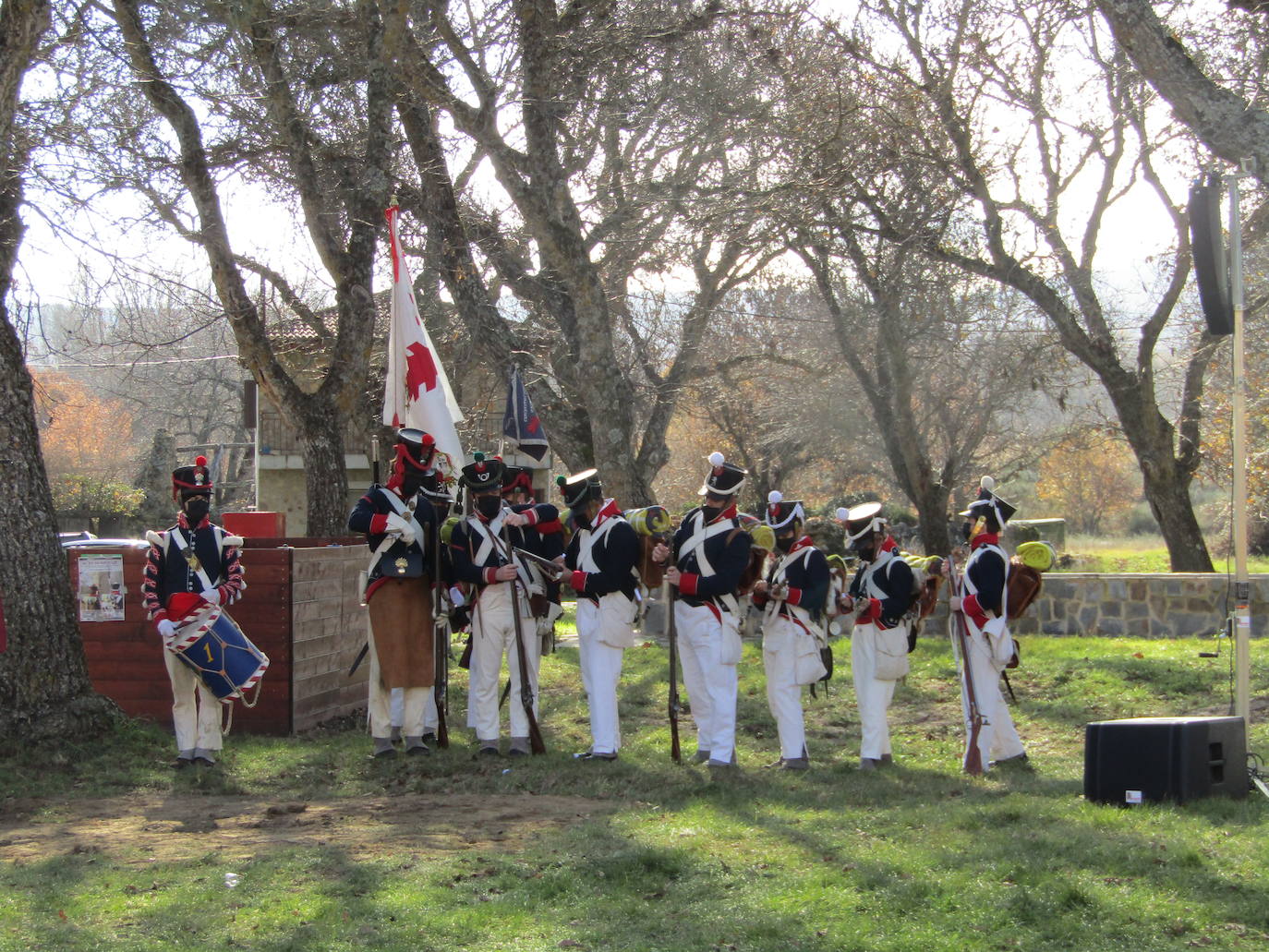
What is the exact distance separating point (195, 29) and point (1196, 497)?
60.5m

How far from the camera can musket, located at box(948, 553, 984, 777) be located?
8.85m

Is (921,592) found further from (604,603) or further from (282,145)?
(282,145)

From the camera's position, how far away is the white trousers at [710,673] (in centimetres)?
903

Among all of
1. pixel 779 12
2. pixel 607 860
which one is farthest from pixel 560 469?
pixel 607 860

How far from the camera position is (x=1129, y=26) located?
8625 mm

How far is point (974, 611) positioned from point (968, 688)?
20.5 inches

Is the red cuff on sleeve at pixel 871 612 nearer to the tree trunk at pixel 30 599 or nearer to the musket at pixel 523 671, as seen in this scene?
the musket at pixel 523 671

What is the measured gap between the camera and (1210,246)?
818cm

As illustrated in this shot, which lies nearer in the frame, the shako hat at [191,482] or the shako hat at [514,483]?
the shako hat at [191,482]

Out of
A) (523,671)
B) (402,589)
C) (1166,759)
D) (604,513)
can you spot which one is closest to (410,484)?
(402,589)

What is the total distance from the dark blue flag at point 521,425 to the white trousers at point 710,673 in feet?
10.3

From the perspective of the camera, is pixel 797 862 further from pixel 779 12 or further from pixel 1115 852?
pixel 779 12

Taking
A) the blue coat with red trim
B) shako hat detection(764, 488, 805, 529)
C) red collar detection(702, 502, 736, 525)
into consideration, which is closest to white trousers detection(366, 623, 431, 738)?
the blue coat with red trim

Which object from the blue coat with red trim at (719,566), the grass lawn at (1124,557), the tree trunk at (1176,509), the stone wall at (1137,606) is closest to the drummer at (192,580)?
the blue coat with red trim at (719,566)
